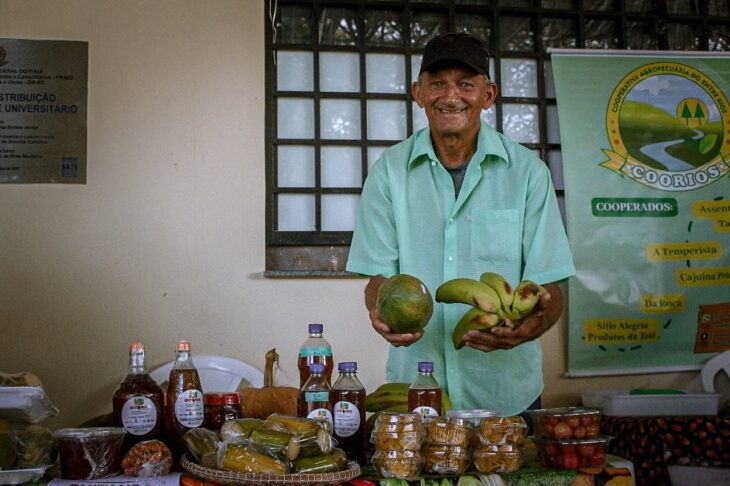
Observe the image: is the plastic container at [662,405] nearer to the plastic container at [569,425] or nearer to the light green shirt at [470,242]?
the light green shirt at [470,242]

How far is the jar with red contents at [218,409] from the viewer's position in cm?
178

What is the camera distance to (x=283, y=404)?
2039 mm

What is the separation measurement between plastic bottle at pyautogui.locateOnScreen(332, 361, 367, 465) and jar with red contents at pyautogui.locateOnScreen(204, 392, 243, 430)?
10.1 inches

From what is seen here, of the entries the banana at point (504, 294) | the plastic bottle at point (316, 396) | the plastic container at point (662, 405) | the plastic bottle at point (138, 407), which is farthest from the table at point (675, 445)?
the plastic bottle at point (138, 407)

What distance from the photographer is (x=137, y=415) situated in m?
1.69

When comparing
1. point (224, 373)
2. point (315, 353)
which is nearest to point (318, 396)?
point (315, 353)

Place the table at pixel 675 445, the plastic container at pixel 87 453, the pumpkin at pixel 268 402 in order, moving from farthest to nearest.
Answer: the table at pixel 675 445, the pumpkin at pixel 268 402, the plastic container at pixel 87 453

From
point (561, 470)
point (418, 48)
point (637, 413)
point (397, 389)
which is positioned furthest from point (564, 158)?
point (561, 470)

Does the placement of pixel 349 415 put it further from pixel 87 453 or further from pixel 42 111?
pixel 42 111

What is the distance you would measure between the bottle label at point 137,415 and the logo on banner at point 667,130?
2.66 metres

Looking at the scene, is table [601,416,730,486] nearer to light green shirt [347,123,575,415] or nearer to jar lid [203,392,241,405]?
light green shirt [347,123,575,415]

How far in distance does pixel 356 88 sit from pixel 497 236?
1621 millimetres

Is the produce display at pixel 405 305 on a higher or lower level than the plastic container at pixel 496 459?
higher

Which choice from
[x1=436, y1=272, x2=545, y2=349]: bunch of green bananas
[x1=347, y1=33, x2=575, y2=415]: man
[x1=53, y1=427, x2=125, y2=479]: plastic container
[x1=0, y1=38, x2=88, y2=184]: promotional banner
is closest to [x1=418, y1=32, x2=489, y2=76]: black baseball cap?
[x1=347, y1=33, x2=575, y2=415]: man
